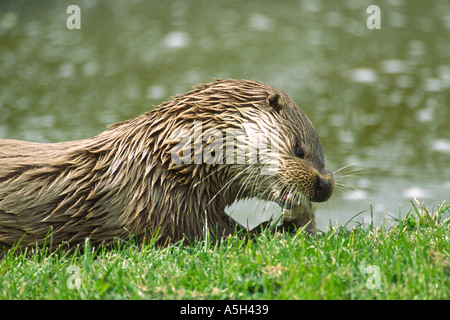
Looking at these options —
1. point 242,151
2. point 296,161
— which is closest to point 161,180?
point 242,151

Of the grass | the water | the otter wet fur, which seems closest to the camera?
the grass

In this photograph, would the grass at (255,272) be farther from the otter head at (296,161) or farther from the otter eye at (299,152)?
the otter eye at (299,152)

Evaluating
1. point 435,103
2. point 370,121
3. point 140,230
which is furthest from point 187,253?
point 435,103

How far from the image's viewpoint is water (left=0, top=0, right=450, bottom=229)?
667 cm

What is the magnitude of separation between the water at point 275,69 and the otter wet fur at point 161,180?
1801mm

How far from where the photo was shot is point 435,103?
746 centimetres

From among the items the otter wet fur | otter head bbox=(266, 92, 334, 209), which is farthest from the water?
the otter wet fur

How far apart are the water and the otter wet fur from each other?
1801 mm

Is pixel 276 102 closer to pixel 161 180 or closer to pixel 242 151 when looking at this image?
pixel 242 151

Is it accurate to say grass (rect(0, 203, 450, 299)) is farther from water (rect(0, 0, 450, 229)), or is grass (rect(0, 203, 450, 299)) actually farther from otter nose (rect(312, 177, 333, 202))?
water (rect(0, 0, 450, 229))

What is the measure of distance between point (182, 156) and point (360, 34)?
592cm

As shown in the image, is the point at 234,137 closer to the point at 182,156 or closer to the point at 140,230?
the point at 182,156

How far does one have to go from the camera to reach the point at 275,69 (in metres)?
7.90

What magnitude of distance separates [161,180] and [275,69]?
449cm
